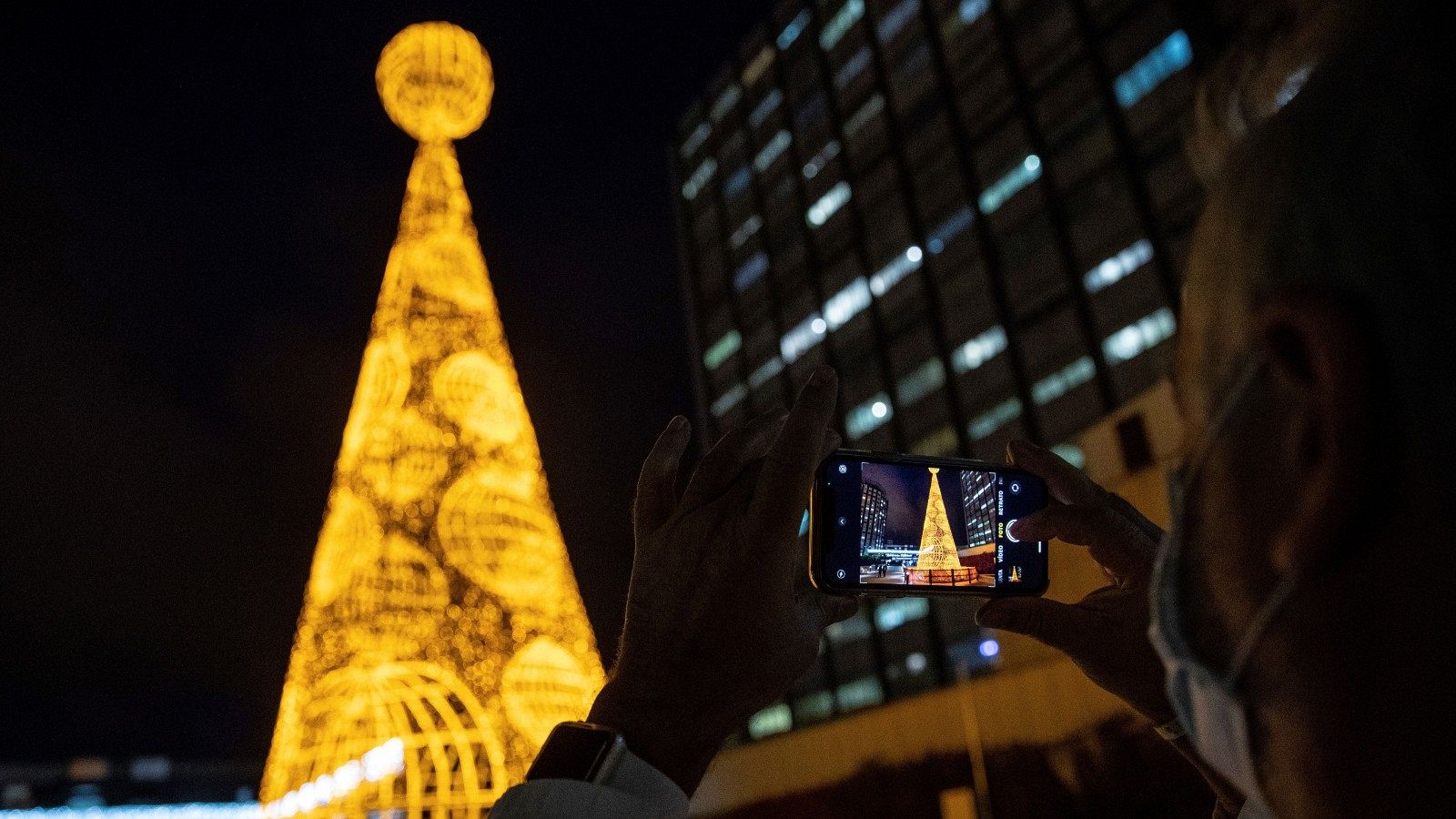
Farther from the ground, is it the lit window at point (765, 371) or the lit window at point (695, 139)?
the lit window at point (695, 139)

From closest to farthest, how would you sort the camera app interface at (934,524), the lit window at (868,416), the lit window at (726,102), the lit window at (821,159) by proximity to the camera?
the camera app interface at (934,524), the lit window at (868,416), the lit window at (821,159), the lit window at (726,102)

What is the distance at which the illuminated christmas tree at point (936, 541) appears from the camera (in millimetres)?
1817

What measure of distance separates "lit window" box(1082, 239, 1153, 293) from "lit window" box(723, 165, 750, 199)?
82.2ft

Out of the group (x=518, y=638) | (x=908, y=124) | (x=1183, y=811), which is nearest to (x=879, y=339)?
(x=908, y=124)

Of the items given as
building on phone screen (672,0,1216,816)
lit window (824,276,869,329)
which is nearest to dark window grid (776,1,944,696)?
building on phone screen (672,0,1216,816)

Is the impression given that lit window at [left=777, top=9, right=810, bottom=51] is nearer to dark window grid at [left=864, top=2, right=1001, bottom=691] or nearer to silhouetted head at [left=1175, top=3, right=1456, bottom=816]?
dark window grid at [left=864, top=2, right=1001, bottom=691]

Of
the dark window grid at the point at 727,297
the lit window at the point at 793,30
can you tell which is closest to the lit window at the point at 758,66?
the lit window at the point at 793,30

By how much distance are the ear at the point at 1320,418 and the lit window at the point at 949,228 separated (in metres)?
41.8

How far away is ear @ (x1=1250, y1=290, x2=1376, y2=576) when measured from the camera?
28.4 inches

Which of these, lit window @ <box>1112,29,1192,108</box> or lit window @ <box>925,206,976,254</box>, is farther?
lit window @ <box>925,206,976,254</box>

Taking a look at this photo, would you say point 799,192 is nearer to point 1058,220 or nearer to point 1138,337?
point 1058,220

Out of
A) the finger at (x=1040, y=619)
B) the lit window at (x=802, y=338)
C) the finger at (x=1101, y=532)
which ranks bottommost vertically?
the finger at (x=1040, y=619)

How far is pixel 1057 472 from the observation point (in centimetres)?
174

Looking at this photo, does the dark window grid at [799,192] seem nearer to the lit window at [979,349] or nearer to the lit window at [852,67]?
the lit window at [852,67]
